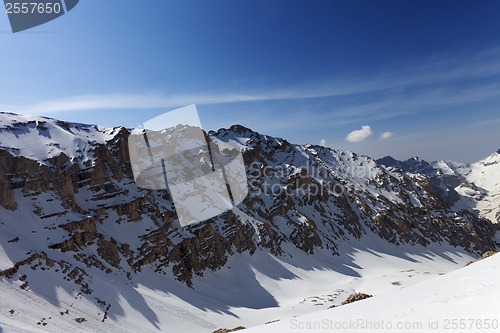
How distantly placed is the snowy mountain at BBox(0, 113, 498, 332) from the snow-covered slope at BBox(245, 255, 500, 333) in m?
35.8

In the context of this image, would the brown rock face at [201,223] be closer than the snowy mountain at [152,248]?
No

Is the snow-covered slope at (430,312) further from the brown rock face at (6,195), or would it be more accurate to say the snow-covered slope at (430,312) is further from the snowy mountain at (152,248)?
the brown rock face at (6,195)

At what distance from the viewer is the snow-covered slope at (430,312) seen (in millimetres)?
9836

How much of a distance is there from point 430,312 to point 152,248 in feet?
246

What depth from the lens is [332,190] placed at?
16512cm

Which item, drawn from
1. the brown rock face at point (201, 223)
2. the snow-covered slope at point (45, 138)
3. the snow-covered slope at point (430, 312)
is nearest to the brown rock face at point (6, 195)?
the brown rock face at point (201, 223)

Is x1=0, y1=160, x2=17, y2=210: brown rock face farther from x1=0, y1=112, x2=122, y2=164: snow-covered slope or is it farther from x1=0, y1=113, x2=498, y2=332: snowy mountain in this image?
x1=0, y1=112, x2=122, y2=164: snow-covered slope

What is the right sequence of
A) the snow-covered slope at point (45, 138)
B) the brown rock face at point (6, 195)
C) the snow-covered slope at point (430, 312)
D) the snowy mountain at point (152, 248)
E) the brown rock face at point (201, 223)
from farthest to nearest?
the snow-covered slope at point (45, 138) < the brown rock face at point (201, 223) < the brown rock face at point (6, 195) < the snowy mountain at point (152, 248) < the snow-covered slope at point (430, 312)

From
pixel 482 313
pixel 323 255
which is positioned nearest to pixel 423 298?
pixel 482 313

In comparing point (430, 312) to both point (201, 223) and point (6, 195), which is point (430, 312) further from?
point (201, 223)

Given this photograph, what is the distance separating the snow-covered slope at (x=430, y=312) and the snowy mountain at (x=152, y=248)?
35.8m

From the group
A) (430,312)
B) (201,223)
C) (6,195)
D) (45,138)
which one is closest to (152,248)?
(201,223)

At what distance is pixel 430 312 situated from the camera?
37.8 ft

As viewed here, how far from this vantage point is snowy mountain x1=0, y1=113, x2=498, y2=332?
50.9 meters
